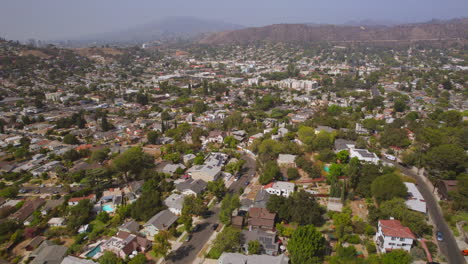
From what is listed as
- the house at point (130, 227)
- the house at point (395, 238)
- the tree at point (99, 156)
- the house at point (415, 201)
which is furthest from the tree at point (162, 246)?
the house at point (415, 201)

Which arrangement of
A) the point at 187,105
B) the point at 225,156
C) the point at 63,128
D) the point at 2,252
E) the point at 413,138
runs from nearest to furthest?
the point at 2,252 → the point at 225,156 → the point at 413,138 → the point at 63,128 → the point at 187,105

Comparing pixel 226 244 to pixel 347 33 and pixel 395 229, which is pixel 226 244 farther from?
pixel 347 33

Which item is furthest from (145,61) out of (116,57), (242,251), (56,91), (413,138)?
(242,251)

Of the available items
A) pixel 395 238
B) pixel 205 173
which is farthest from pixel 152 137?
pixel 395 238

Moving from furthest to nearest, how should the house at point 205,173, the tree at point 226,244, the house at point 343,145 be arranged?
the house at point 343,145
the house at point 205,173
the tree at point 226,244

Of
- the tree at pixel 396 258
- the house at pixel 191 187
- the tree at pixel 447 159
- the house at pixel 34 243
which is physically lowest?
the house at pixel 34 243

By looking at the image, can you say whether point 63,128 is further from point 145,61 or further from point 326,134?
point 145,61

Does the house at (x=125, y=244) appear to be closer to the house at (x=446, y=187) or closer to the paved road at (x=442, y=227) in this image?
the paved road at (x=442, y=227)
